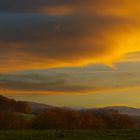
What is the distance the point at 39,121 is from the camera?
76.6 m

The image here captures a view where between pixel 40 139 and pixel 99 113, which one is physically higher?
pixel 99 113

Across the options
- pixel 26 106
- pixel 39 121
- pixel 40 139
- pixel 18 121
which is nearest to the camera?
pixel 40 139

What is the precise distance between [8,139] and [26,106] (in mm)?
99125

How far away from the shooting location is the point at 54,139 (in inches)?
1337

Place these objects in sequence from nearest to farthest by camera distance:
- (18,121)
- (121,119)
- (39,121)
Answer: (39,121) → (18,121) → (121,119)

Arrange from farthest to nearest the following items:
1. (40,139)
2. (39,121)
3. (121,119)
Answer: (121,119)
(39,121)
(40,139)

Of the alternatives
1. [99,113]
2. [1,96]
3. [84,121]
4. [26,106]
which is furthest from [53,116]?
[1,96]

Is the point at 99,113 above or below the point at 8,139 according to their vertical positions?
above

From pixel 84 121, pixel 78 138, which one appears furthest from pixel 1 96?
pixel 78 138

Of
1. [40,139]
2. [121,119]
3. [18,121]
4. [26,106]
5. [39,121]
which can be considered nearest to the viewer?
[40,139]

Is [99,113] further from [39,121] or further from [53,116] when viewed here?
[39,121]

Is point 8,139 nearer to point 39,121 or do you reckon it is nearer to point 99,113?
point 39,121

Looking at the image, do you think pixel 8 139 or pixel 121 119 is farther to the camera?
pixel 121 119

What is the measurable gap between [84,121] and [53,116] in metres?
6.89
